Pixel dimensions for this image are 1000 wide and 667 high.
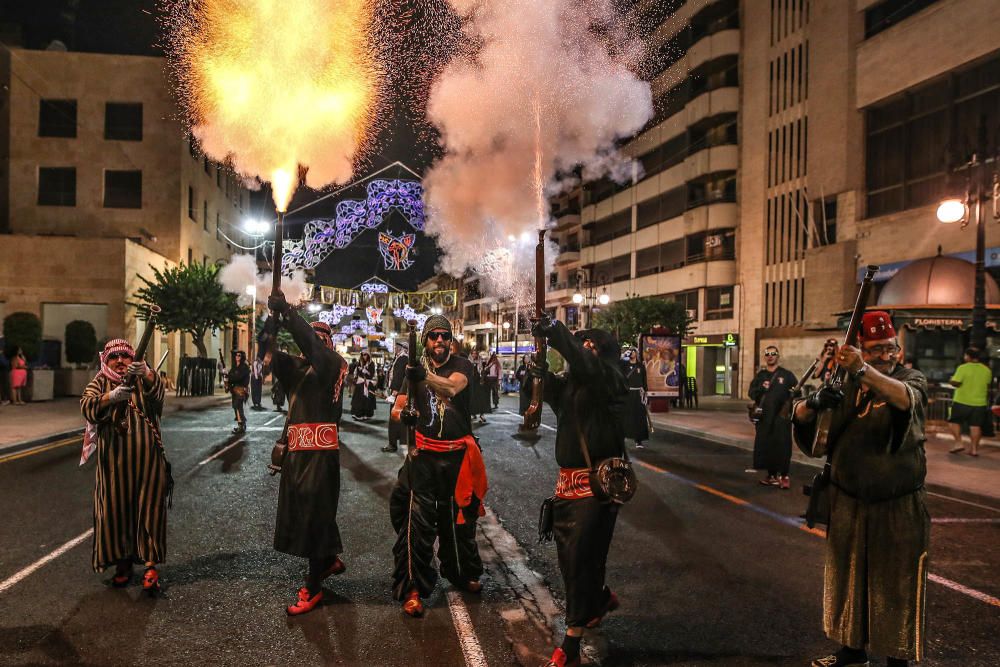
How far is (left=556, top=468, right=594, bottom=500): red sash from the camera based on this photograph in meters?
3.68

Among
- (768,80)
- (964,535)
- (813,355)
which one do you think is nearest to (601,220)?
(768,80)

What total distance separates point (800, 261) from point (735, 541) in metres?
27.5

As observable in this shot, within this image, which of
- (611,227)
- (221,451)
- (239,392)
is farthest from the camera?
(611,227)

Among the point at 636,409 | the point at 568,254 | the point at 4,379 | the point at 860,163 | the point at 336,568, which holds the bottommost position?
the point at 336,568

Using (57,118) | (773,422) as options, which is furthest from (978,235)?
(57,118)

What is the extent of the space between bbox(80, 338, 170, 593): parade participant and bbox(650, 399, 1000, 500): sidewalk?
940 cm

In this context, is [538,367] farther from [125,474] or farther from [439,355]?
[125,474]

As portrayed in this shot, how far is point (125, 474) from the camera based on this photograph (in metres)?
4.56

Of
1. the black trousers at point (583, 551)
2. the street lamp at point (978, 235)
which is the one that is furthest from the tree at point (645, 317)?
the black trousers at point (583, 551)

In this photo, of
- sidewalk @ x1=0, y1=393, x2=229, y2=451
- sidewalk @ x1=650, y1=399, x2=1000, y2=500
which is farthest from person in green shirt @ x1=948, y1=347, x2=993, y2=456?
sidewalk @ x1=0, y1=393, x2=229, y2=451

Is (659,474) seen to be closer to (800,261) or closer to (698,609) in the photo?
(698,609)

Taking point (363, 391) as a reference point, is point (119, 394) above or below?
above

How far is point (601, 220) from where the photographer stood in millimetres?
51156

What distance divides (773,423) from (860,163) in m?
21.5
